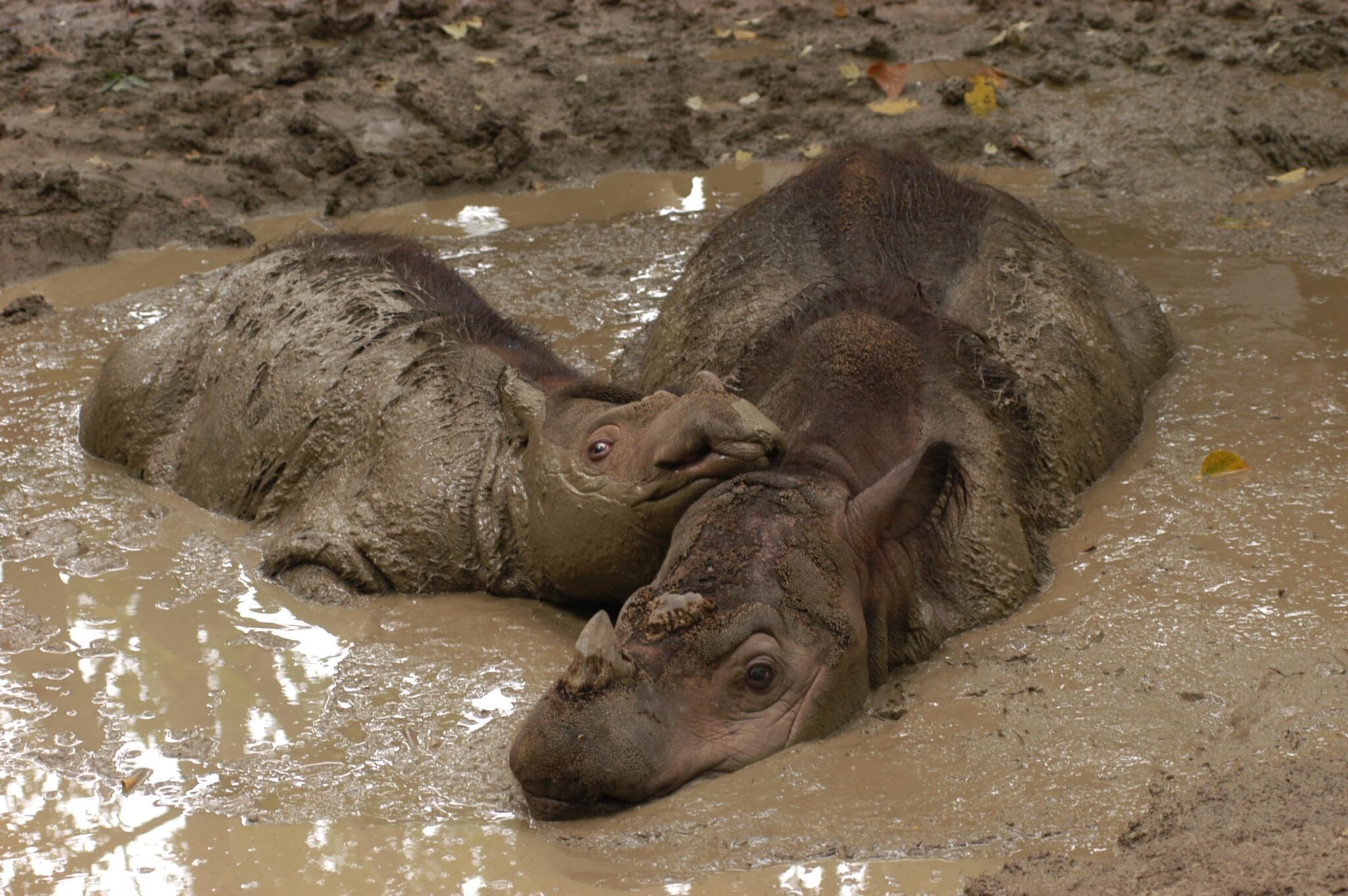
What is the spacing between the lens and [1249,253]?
745cm

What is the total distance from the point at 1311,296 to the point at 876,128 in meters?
3.52

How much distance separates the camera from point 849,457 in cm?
437

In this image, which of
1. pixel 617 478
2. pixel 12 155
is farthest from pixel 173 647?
pixel 12 155

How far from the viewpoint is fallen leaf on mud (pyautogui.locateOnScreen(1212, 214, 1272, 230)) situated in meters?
7.77

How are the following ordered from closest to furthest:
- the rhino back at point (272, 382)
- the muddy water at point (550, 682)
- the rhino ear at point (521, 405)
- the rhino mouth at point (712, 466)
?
the muddy water at point (550, 682), the rhino mouth at point (712, 466), the rhino ear at point (521, 405), the rhino back at point (272, 382)

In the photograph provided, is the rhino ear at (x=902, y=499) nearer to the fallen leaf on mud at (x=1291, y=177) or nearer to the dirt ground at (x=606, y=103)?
the dirt ground at (x=606, y=103)

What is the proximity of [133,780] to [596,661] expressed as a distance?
51.9 inches

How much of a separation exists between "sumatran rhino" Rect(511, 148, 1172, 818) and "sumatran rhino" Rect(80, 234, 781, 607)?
35 cm

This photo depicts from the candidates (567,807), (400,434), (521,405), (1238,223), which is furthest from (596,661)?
(1238,223)

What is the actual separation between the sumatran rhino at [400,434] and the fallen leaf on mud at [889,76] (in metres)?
4.63

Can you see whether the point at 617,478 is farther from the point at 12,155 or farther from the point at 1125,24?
the point at 1125,24

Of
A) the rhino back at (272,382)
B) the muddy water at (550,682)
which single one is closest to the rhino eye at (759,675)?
the muddy water at (550,682)

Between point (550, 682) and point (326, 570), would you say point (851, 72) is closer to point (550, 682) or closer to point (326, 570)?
point (326, 570)

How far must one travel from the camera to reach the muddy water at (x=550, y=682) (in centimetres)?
338
